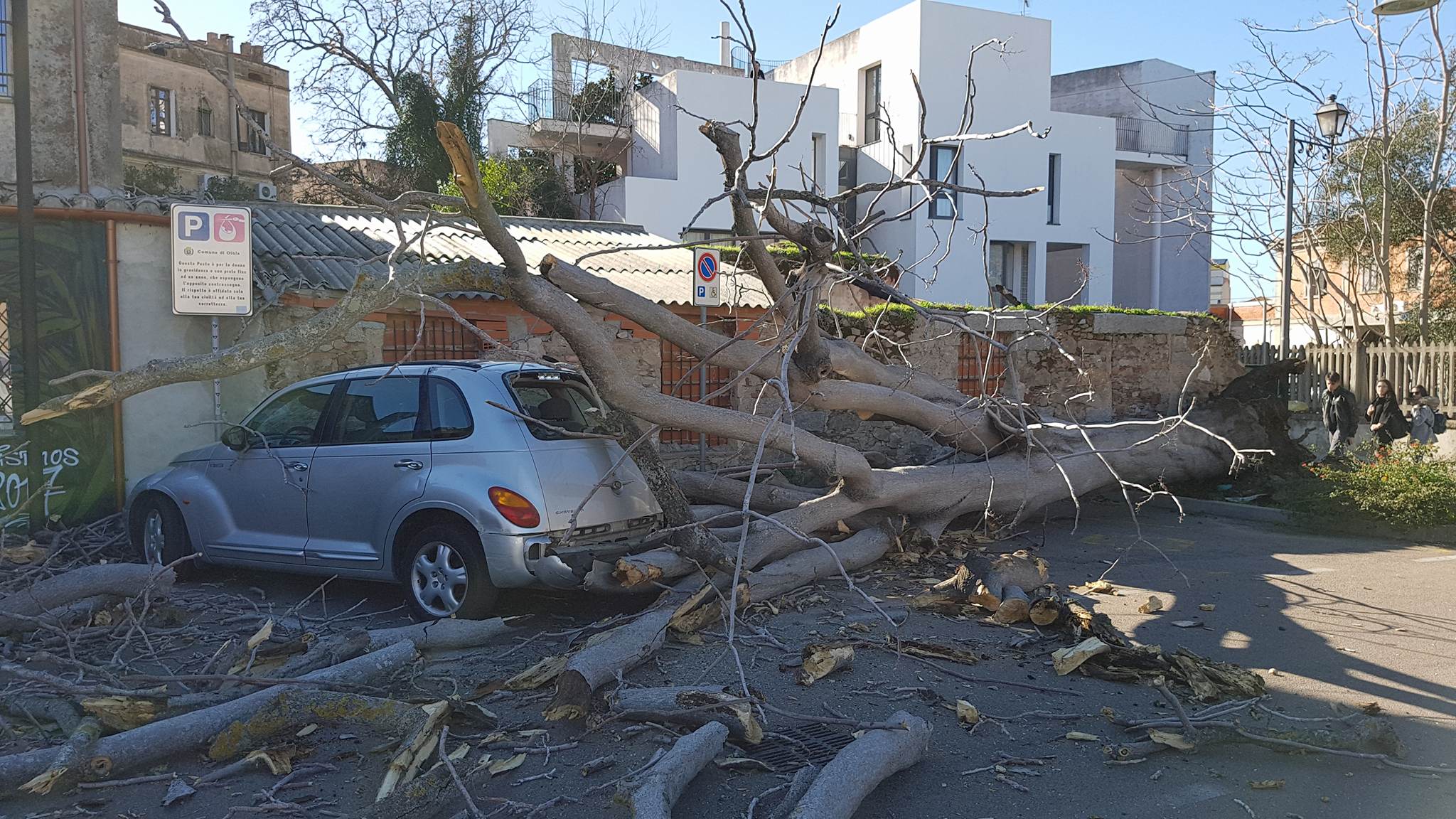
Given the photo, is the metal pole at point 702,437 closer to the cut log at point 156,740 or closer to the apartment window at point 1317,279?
the cut log at point 156,740

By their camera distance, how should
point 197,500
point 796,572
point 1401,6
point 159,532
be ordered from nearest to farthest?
1. point 796,572
2. point 197,500
3. point 159,532
4. point 1401,6

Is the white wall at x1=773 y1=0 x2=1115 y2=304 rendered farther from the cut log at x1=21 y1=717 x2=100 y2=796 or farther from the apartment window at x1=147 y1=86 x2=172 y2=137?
the cut log at x1=21 y1=717 x2=100 y2=796

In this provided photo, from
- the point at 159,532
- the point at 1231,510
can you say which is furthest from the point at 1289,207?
the point at 159,532

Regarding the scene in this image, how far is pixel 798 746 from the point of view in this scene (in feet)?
14.3

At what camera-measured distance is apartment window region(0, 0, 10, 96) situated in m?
13.1

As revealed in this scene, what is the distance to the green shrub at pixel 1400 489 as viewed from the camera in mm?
9633

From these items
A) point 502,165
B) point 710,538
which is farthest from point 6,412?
point 502,165

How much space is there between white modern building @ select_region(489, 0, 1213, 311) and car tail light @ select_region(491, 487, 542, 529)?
66.9 ft

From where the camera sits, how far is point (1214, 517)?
1115 cm

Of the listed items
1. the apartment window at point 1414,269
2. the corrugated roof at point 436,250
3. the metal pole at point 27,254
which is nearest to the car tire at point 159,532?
the metal pole at point 27,254

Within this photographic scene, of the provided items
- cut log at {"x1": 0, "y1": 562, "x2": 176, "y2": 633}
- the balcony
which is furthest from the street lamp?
the balcony

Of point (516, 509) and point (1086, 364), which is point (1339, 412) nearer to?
point (1086, 364)

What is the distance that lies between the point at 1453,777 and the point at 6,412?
10.7 m

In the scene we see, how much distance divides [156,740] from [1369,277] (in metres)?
29.4
